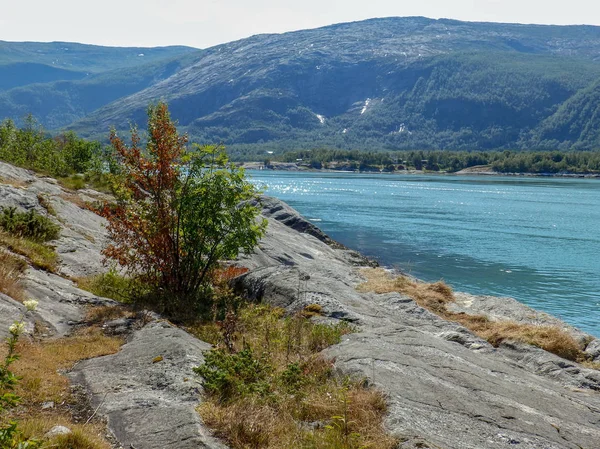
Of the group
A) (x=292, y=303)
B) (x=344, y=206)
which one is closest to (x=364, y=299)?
(x=292, y=303)

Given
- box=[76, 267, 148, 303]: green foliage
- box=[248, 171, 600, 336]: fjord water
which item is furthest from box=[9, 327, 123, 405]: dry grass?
box=[248, 171, 600, 336]: fjord water

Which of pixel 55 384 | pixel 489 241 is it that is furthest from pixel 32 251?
pixel 489 241

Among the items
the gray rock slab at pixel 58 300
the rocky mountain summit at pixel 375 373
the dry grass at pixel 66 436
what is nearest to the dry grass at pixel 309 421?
the rocky mountain summit at pixel 375 373

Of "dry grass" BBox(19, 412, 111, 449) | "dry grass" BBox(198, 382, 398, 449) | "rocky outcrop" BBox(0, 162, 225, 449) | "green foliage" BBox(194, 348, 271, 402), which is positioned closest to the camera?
"dry grass" BBox(19, 412, 111, 449)

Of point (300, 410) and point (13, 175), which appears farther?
point (13, 175)

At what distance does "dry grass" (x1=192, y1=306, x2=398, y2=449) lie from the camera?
24.5 ft

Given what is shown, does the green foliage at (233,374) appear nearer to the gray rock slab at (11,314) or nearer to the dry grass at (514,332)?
the gray rock slab at (11,314)

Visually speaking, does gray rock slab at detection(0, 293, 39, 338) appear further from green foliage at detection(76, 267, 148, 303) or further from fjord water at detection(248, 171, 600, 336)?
fjord water at detection(248, 171, 600, 336)

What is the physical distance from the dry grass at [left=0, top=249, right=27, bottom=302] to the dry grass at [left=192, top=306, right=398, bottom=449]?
476 cm

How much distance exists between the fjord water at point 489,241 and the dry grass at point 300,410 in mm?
26027

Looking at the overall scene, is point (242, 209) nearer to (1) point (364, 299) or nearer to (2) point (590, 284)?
(1) point (364, 299)

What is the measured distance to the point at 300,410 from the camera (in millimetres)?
8508

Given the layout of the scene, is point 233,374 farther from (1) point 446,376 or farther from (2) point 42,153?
(2) point 42,153

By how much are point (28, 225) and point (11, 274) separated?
→ 17.4 ft
